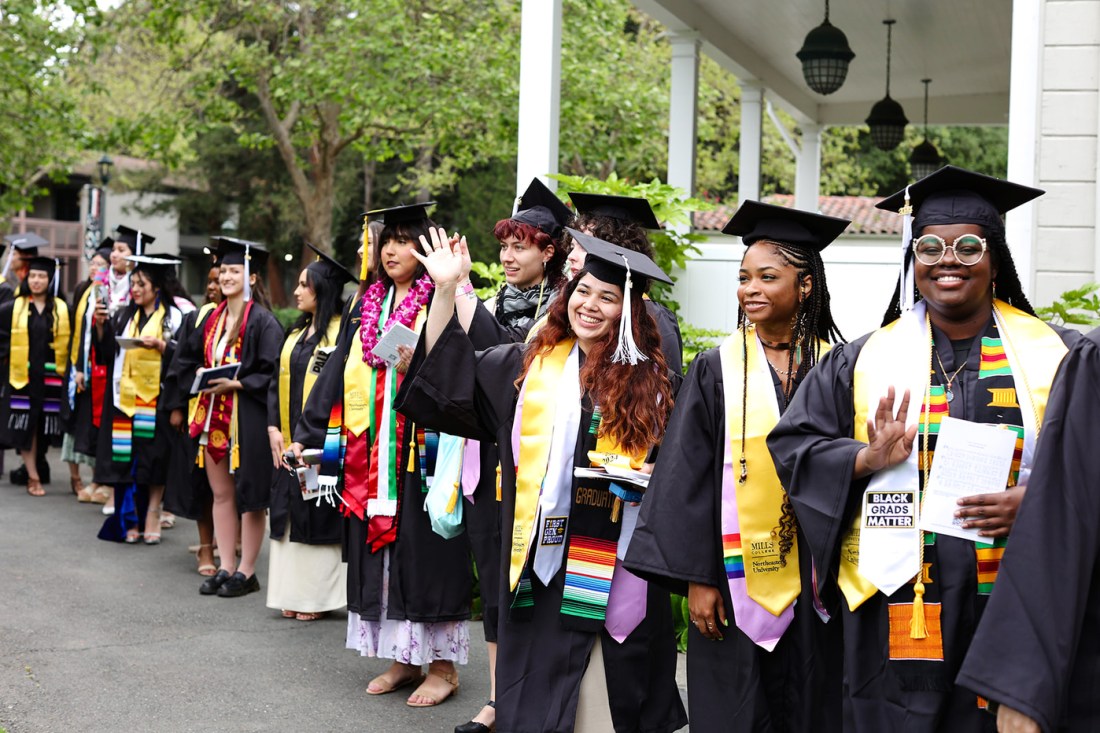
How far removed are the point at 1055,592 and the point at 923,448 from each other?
524 millimetres

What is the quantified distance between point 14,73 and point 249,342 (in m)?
10.9

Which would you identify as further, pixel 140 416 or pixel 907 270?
pixel 140 416

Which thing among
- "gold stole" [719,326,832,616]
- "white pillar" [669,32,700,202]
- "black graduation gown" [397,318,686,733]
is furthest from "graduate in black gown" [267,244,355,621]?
"white pillar" [669,32,700,202]

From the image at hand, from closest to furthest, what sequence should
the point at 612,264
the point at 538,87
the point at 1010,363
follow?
the point at 1010,363 → the point at 612,264 → the point at 538,87

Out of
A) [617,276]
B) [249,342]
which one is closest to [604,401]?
[617,276]

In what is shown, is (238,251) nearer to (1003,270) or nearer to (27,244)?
(27,244)

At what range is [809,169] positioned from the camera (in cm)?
1582

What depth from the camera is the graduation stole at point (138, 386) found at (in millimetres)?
9445

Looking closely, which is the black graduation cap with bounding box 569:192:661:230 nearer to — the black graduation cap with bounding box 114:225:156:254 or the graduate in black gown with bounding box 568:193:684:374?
the graduate in black gown with bounding box 568:193:684:374

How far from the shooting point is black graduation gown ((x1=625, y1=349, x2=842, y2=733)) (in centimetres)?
358

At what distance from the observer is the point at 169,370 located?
28.0ft

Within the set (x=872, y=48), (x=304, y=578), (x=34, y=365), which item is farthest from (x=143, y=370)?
(x=872, y=48)

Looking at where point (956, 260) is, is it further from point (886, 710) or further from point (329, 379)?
point (329, 379)

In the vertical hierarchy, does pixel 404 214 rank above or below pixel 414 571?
above
